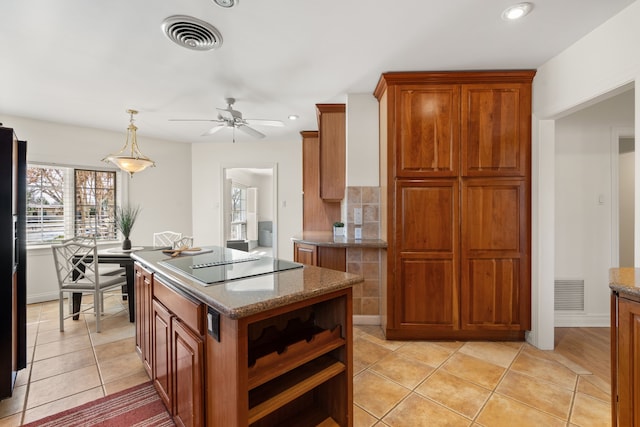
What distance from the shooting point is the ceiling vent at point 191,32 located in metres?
Result: 1.86

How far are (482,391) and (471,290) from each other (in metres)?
0.88

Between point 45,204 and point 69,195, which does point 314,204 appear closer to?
point 69,195

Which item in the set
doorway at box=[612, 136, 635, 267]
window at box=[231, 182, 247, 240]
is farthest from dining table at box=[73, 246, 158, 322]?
doorway at box=[612, 136, 635, 267]

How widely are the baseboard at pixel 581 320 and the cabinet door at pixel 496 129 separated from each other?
166 cm

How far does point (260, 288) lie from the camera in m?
1.20

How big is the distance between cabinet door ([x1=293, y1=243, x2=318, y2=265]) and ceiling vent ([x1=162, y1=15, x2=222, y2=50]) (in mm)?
2012

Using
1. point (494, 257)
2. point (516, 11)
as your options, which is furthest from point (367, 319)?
point (516, 11)

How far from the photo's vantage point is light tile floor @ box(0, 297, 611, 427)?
1688 millimetres

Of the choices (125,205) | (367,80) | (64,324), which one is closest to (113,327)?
(64,324)

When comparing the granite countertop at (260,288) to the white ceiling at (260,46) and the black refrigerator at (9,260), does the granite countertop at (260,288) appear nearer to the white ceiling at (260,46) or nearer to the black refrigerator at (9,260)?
the black refrigerator at (9,260)

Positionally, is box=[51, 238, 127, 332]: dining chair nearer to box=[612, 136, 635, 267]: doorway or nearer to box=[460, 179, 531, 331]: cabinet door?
box=[460, 179, 531, 331]: cabinet door

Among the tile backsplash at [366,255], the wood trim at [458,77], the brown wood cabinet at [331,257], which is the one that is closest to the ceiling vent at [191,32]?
the wood trim at [458,77]

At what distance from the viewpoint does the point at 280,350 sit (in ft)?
4.06

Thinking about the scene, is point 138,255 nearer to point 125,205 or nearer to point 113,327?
point 113,327
